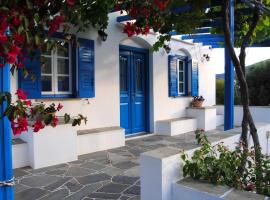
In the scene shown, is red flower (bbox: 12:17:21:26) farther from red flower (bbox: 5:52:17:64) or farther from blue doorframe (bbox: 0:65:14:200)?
blue doorframe (bbox: 0:65:14:200)

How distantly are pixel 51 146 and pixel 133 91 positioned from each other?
11.4ft

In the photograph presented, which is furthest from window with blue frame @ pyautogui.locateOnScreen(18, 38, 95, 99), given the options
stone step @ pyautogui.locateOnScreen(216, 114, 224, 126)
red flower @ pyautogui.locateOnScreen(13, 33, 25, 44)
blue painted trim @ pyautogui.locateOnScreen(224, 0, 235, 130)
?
stone step @ pyautogui.locateOnScreen(216, 114, 224, 126)

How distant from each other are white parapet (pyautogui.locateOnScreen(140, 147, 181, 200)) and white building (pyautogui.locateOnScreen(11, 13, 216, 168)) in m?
2.36

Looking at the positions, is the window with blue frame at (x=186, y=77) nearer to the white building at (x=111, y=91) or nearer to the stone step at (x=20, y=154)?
the white building at (x=111, y=91)

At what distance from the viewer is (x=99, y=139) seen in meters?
6.04

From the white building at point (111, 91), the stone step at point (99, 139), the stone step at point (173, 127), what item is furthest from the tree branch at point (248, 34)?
the stone step at point (173, 127)

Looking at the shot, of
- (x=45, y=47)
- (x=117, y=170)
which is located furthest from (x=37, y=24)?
(x=117, y=170)

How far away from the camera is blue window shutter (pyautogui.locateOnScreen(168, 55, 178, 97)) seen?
8711mm

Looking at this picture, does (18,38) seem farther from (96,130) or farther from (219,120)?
(219,120)

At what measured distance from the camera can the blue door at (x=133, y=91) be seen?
25.0 feet

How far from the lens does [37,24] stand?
59.2 inches

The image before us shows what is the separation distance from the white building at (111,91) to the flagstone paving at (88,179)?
327 millimetres

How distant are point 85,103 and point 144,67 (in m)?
2.60

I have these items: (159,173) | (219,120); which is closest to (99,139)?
(159,173)
